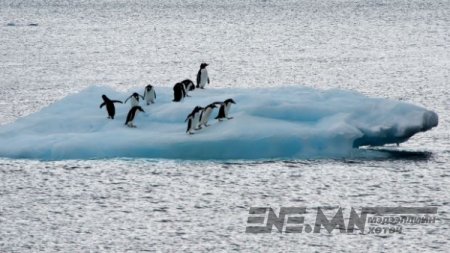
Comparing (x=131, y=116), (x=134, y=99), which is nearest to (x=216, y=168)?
(x=131, y=116)

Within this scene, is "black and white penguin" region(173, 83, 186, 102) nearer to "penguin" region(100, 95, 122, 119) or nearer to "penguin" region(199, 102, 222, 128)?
"penguin" region(100, 95, 122, 119)

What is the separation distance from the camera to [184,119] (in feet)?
73.7

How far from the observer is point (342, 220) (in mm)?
18047

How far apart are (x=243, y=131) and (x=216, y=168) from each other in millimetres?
1123

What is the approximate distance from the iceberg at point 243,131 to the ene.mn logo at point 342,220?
256 centimetres

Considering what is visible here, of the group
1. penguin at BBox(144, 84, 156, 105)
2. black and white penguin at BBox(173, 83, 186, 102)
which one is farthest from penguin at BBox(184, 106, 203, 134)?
penguin at BBox(144, 84, 156, 105)

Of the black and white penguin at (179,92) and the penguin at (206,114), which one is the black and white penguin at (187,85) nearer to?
the black and white penguin at (179,92)

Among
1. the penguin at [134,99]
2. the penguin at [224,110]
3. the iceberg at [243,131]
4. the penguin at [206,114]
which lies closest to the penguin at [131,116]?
the iceberg at [243,131]

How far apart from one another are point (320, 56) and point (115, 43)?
21.6 metres

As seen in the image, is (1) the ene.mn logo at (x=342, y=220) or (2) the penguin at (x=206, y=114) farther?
(2) the penguin at (x=206, y=114)

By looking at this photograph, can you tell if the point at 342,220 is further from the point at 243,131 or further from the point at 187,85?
the point at 187,85

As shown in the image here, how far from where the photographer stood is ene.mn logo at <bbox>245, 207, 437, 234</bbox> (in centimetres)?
1748

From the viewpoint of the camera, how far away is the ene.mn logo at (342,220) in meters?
17.5

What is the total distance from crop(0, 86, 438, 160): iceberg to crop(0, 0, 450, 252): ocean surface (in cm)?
38
